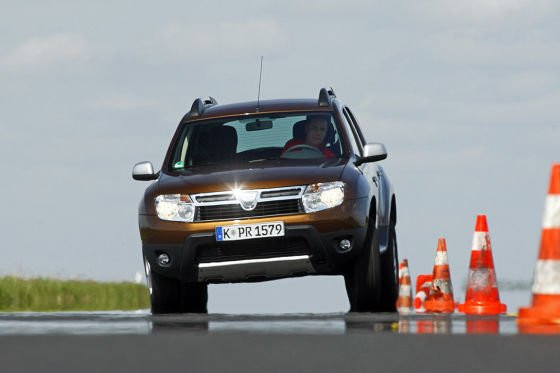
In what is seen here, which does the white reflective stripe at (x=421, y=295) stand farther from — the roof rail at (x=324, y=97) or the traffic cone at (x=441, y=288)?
the roof rail at (x=324, y=97)

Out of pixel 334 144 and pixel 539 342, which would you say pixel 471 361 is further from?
pixel 334 144

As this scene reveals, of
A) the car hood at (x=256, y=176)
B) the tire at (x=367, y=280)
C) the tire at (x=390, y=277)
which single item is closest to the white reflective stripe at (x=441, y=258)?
the tire at (x=390, y=277)

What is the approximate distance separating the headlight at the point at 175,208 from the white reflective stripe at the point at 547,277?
3.90 m

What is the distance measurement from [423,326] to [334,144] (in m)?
4.46

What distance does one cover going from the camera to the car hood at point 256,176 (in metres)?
12.0

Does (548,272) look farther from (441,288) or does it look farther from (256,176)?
(441,288)

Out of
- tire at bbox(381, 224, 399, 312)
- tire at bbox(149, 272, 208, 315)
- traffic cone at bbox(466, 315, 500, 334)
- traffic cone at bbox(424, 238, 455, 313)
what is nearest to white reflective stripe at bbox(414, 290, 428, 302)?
traffic cone at bbox(424, 238, 455, 313)

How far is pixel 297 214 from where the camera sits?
11.9 metres

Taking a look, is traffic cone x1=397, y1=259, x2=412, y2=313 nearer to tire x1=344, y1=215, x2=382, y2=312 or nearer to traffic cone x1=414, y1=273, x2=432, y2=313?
traffic cone x1=414, y1=273, x2=432, y2=313

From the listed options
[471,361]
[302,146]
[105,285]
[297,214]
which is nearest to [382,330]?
[471,361]

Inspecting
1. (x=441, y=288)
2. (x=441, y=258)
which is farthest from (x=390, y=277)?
(x=441, y=258)

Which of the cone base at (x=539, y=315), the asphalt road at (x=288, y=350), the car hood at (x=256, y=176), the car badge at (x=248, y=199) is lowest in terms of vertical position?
the asphalt road at (x=288, y=350)

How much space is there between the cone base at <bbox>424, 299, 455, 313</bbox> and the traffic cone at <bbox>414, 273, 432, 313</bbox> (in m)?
1.57

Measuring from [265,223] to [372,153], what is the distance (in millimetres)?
1398
